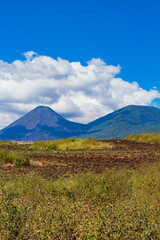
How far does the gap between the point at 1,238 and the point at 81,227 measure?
1.55 meters

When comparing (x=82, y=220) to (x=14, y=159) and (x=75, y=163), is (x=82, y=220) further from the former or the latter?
(x=14, y=159)

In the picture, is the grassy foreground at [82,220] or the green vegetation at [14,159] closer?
the grassy foreground at [82,220]

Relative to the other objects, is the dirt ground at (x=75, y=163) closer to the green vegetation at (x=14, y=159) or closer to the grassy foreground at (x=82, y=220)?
the green vegetation at (x=14, y=159)

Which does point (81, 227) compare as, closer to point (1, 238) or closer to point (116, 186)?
point (1, 238)

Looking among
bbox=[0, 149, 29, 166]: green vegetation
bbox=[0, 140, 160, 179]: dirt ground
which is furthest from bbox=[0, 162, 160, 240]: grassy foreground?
bbox=[0, 149, 29, 166]: green vegetation

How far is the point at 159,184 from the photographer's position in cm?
739

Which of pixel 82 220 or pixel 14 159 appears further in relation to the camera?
pixel 14 159

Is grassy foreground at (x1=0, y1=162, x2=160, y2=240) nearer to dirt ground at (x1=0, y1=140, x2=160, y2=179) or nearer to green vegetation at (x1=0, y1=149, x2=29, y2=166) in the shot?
dirt ground at (x1=0, y1=140, x2=160, y2=179)

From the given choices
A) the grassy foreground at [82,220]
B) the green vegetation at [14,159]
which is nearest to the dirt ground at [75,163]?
the green vegetation at [14,159]

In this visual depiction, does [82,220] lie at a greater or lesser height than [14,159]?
lesser

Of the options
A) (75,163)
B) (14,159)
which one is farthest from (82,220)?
(14,159)

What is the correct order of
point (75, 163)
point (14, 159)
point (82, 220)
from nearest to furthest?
point (82, 220) < point (14, 159) < point (75, 163)

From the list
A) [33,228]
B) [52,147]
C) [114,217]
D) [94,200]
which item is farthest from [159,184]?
[52,147]

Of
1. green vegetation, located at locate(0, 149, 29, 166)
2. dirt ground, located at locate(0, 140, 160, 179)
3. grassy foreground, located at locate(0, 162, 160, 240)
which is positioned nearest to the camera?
grassy foreground, located at locate(0, 162, 160, 240)
